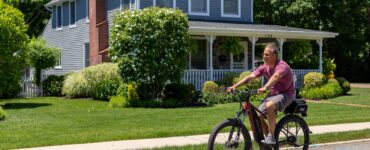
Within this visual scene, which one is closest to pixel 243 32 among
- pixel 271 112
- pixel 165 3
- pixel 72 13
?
pixel 165 3

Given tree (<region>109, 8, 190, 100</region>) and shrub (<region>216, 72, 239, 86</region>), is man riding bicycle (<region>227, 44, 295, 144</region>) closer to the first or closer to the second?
tree (<region>109, 8, 190, 100</region>)

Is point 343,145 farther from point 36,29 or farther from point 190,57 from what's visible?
point 36,29

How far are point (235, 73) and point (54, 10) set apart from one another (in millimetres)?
15096

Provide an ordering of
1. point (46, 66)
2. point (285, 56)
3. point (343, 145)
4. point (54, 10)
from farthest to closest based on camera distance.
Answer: point (54, 10), point (285, 56), point (46, 66), point (343, 145)

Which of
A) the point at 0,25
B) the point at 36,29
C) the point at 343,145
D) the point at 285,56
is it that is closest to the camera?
the point at 343,145

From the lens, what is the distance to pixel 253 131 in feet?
26.7

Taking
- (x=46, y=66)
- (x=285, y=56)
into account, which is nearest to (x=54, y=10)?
(x=46, y=66)

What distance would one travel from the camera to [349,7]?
36719 mm

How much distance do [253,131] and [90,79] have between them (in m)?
16.1

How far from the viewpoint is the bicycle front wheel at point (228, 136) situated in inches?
305

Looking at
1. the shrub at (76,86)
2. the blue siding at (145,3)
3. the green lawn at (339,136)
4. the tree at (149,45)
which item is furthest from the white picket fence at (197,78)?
the green lawn at (339,136)

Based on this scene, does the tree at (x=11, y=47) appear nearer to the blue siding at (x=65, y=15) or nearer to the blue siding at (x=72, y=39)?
the blue siding at (x=72, y=39)

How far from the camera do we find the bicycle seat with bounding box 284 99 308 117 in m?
8.43

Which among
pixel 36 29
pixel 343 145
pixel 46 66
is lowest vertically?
pixel 343 145
